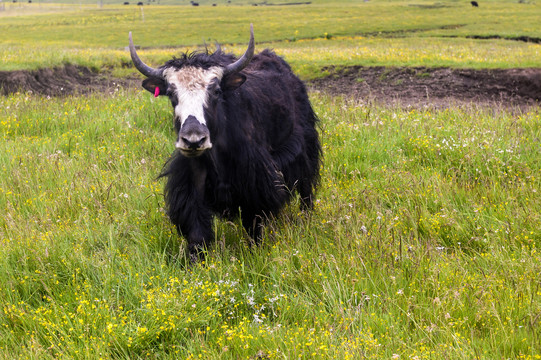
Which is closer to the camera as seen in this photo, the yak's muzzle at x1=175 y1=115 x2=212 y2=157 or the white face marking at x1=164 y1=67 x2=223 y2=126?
the yak's muzzle at x1=175 y1=115 x2=212 y2=157

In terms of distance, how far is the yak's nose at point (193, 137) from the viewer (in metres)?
3.28

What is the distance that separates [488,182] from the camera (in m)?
4.94

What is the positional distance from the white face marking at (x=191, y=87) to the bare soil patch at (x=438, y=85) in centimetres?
753

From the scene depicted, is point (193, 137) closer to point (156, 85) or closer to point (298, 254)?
point (156, 85)

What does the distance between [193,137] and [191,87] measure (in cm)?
60

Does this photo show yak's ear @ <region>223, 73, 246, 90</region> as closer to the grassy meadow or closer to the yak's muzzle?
the yak's muzzle

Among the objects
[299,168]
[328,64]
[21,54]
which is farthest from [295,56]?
[299,168]

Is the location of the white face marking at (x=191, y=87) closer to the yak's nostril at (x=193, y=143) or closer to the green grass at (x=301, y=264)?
the yak's nostril at (x=193, y=143)

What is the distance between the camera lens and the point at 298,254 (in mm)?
3730

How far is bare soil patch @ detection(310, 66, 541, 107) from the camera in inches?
453

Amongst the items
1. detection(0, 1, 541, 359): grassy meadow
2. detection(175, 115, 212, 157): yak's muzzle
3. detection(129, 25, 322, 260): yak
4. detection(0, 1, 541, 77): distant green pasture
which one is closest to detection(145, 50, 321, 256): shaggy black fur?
detection(129, 25, 322, 260): yak

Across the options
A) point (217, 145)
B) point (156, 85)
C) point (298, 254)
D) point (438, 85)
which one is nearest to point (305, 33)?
point (438, 85)

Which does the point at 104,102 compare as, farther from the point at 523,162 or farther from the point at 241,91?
the point at 523,162

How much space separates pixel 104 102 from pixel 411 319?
7.14 meters
